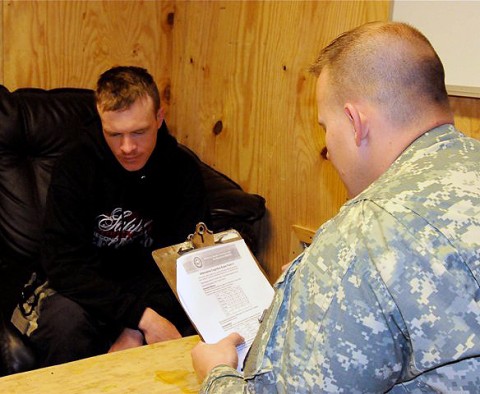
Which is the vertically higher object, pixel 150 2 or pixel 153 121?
pixel 150 2

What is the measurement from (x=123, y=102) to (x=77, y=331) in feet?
2.33

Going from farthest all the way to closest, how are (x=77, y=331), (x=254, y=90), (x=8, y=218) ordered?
(x=254, y=90), (x=8, y=218), (x=77, y=331)

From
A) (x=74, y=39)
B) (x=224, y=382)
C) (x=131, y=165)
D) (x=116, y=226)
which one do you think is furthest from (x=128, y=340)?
(x=74, y=39)

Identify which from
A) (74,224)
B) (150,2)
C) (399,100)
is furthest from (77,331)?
(150,2)

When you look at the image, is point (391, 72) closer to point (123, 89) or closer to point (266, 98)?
point (123, 89)

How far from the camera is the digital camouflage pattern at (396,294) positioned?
0.84m

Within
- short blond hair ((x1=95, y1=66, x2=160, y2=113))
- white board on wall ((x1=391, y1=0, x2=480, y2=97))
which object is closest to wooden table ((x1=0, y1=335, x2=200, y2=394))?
short blond hair ((x1=95, y1=66, x2=160, y2=113))

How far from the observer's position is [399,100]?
1.02 m

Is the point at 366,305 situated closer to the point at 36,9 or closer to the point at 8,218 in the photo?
the point at 8,218

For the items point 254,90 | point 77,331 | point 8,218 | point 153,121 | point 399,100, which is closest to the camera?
point 399,100

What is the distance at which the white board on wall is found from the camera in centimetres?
175

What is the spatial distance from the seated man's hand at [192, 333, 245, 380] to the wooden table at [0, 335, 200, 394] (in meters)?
0.11

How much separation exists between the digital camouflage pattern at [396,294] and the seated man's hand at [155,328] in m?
0.99

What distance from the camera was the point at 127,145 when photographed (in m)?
1.97
